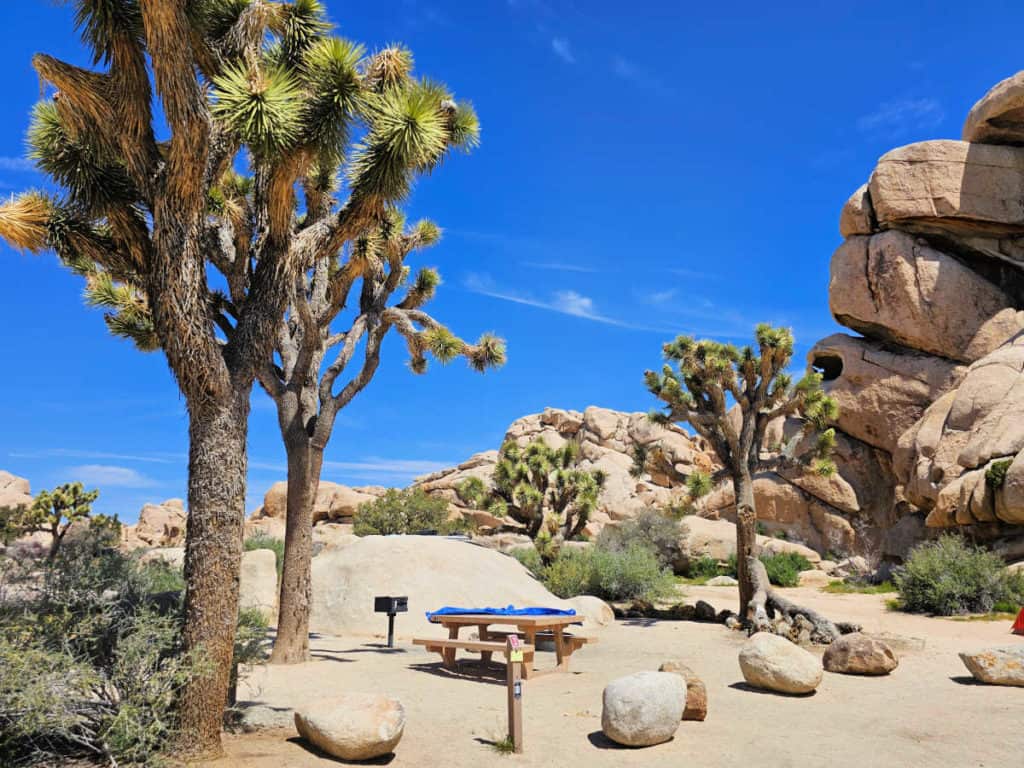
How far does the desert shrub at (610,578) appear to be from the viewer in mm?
19016

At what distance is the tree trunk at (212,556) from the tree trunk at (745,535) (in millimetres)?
11640

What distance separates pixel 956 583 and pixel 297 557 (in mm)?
14312

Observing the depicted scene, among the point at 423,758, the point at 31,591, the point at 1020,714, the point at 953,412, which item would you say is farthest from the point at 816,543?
the point at 31,591

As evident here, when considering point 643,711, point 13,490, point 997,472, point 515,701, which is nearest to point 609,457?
point 997,472

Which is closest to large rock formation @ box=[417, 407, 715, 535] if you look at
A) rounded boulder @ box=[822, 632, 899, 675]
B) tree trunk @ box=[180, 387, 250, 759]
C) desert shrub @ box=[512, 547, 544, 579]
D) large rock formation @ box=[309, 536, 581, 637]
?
desert shrub @ box=[512, 547, 544, 579]

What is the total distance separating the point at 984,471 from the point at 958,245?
13789 mm

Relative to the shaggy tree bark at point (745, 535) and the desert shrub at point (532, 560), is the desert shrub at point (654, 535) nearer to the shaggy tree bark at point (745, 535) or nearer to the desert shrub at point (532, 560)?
the desert shrub at point (532, 560)

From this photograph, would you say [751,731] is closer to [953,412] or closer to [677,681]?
[677,681]

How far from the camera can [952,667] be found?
10.1 m

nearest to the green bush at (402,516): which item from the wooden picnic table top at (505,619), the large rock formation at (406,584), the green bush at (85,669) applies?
the large rock formation at (406,584)

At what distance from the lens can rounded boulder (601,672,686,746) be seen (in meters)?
6.59

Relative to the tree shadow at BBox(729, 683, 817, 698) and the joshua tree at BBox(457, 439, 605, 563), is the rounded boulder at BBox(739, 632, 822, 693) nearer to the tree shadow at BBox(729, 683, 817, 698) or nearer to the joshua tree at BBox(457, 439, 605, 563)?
the tree shadow at BBox(729, 683, 817, 698)

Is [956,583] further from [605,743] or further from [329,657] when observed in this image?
[329,657]

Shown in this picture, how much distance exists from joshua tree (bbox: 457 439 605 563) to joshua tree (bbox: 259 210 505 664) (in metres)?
10.8
